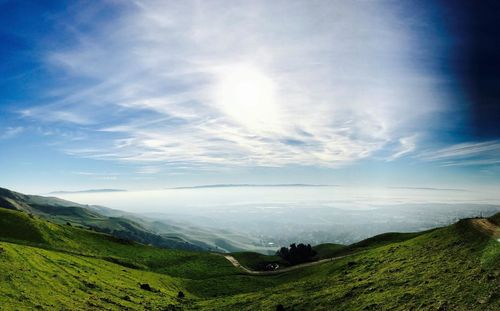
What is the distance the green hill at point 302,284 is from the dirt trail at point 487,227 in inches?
4.6

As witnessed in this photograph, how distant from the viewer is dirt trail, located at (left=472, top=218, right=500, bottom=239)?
136 ft

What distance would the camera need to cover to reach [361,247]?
100m

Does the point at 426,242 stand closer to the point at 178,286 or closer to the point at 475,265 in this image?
the point at 475,265

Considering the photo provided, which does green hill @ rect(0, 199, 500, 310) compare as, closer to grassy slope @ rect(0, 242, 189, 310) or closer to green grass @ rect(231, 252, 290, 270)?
grassy slope @ rect(0, 242, 189, 310)

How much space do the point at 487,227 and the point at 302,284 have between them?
31141 millimetres

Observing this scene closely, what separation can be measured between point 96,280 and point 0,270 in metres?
15.8

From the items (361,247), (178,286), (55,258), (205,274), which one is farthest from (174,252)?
(361,247)

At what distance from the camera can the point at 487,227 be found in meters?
44.5

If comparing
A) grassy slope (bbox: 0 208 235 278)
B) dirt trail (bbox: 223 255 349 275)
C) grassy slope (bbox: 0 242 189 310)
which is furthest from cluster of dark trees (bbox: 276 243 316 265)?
grassy slope (bbox: 0 242 189 310)

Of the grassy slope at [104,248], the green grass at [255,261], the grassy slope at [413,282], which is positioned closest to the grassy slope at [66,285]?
the grassy slope at [413,282]

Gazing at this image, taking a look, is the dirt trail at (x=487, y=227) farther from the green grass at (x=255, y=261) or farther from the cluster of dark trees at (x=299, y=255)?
the green grass at (x=255, y=261)

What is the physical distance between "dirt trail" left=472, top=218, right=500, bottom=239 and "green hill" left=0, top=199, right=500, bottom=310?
0.39 feet

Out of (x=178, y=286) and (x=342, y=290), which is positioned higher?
(x=342, y=290)

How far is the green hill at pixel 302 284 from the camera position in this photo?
32312 millimetres
